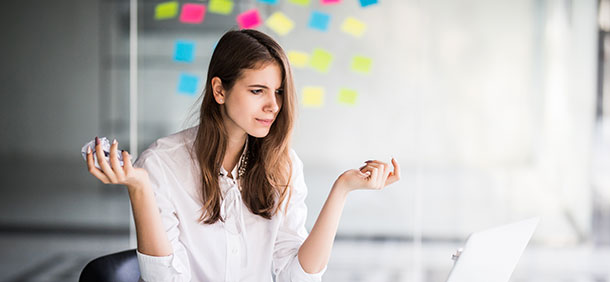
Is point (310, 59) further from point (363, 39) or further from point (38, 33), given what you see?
point (38, 33)

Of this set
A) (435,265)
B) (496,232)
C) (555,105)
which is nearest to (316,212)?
(435,265)

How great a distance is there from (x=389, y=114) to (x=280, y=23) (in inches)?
30.7

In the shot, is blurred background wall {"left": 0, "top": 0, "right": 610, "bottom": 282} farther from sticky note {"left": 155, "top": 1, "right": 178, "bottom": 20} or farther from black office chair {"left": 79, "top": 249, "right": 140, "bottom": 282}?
black office chair {"left": 79, "top": 249, "right": 140, "bottom": 282}

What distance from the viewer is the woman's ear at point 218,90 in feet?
5.27

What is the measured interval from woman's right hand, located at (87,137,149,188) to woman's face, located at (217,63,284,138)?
0.35 m

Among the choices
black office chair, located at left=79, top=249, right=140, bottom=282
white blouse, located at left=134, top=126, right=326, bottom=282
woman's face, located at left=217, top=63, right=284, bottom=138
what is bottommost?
black office chair, located at left=79, top=249, right=140, bottom=282

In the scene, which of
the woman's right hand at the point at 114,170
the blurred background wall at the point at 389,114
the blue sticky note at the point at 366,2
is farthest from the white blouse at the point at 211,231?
the blue sticky note at the point at 366,2

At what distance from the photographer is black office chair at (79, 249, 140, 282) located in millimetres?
1424

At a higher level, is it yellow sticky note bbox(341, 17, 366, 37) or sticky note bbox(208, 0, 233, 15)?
sticky note bbox(208, 0, 233, 15)

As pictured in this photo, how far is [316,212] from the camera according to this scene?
11.4ft

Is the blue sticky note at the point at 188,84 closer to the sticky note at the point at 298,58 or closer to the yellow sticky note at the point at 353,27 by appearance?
the sticky note at the point at 298,58

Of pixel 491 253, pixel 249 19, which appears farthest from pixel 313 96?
pixel 491 253

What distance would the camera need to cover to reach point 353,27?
334cm

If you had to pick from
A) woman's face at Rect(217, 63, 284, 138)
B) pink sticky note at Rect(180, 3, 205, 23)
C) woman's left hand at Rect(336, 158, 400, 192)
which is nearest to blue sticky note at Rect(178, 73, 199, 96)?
pink sticky note at Rect(180, 3, 205, 23)
